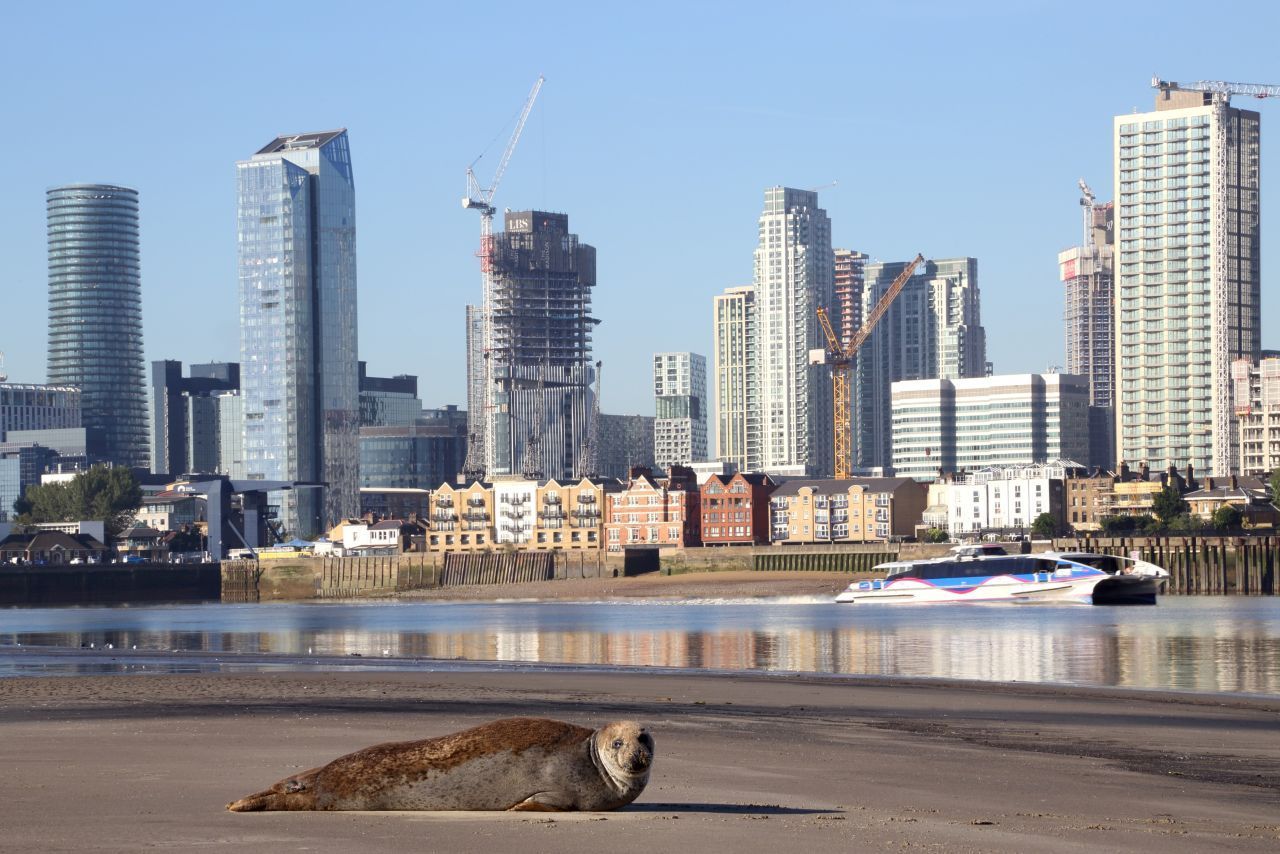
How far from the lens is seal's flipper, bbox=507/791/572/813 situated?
56.4 ft

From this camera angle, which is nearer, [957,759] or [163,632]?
[957,759]

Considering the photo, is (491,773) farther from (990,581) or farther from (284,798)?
(990,581)

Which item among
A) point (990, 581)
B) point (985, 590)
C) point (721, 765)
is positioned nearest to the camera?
point (721, 765)

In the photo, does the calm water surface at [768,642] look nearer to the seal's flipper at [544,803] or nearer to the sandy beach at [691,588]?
the seal's flipper at [544,803]

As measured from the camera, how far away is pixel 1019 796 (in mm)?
21031

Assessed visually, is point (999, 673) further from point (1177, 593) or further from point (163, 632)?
point (1177, 593)

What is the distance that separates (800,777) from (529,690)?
20.6 meters

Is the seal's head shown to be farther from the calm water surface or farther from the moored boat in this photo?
the moored boat

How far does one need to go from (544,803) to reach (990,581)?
387 ft

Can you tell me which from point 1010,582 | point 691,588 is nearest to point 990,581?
point 1010,582

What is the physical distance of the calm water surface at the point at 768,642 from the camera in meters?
53.8

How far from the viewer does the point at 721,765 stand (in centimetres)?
2394

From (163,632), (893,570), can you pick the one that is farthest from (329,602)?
(163,632)

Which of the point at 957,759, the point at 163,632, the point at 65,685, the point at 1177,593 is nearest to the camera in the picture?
the point at 957,759
